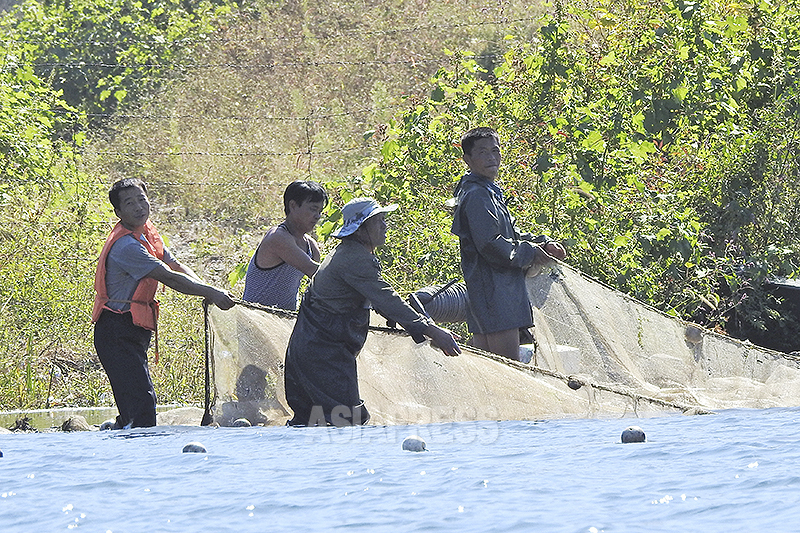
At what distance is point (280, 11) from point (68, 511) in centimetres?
1922

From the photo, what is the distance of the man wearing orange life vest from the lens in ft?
20.9

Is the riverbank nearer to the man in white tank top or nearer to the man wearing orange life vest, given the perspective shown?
the man in white tank top

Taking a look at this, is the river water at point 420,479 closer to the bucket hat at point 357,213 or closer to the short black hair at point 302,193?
the bucket hat at point 357,213

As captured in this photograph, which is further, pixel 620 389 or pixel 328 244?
pixel 328 244

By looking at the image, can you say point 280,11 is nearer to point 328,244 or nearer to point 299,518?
point 328,244

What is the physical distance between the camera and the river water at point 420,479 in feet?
14.1

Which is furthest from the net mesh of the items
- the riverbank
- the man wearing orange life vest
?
the riverbank

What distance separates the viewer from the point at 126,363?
6391 millimetres

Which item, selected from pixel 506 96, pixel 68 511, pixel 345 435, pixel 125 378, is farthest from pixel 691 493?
pixel 506 96

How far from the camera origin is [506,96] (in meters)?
10.4

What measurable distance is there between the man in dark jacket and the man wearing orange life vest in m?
1.44

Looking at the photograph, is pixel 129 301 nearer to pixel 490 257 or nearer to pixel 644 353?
pixel 490 257

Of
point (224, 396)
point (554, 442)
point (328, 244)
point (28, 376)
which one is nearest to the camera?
point (554, 442)

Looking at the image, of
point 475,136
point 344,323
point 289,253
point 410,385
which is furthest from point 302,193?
point 410,385
